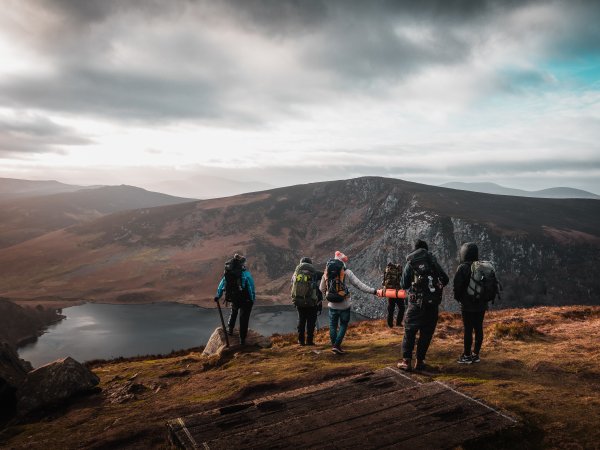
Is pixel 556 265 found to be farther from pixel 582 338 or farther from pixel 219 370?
pixel 219 370

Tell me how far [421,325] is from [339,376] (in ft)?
7.15

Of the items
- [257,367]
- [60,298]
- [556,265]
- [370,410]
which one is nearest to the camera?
[370,410]

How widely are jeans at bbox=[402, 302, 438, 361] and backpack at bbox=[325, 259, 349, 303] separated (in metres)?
2.39

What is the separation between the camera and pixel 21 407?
28.2ft

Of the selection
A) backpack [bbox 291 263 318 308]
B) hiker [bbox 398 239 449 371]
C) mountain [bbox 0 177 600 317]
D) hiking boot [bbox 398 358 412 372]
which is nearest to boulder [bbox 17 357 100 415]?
backpack [bbox 291 263 318 308]

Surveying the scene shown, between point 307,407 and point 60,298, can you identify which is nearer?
point 307,407

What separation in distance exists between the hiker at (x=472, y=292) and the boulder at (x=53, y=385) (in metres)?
9.65

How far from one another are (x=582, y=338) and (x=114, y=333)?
175ft

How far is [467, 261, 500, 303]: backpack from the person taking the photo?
856 cm

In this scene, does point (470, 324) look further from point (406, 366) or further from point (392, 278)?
point (392, 278)

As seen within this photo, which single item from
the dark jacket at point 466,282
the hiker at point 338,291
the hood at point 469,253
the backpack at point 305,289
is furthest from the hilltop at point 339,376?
the hood at point 469,253

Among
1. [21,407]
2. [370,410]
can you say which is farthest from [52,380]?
[370,410]

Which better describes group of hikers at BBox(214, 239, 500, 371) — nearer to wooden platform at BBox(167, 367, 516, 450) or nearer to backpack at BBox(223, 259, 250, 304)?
→ wooden platform at BBox(167, 367, 516, 450)

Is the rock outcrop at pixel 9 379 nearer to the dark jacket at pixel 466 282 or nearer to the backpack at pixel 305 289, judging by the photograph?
the backpack at pixel 305 289
